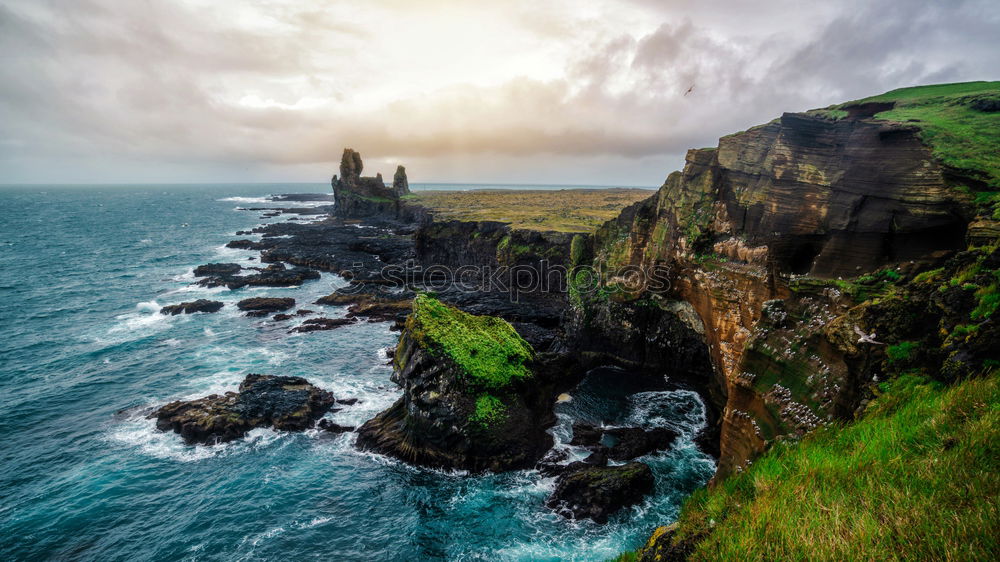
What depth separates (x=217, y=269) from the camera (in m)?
67.0

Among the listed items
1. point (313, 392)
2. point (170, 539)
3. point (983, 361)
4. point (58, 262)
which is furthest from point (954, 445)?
point (58, 262)

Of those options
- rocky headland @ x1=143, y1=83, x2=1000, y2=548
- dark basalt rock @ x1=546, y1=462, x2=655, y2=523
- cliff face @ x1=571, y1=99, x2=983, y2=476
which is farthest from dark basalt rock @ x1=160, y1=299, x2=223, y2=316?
cliff face @ x1=571, y1=99, x2=983, y2=476

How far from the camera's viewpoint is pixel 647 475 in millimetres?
21266

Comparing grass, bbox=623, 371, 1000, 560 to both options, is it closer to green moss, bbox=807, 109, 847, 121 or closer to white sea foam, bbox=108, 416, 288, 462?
green moss, bbox=807, 109, 847, 121

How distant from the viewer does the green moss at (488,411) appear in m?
23.7

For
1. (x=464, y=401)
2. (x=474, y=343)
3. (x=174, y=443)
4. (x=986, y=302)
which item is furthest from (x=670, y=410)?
(x=174, y=443)

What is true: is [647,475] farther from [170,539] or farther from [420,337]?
[170,539]

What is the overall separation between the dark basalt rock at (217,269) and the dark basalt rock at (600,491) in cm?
6422

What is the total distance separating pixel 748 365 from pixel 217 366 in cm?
3844

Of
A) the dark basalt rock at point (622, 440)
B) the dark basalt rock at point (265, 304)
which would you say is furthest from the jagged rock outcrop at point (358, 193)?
the dark basalt rock at point (622, 440)

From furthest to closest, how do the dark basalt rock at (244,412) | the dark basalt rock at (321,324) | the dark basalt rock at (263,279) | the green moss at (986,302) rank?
the dark basalt rock at (263,279) < the dark basalt rock at (321,324) < the dark basalt rock at (244,412) < the green moss at (986,302)

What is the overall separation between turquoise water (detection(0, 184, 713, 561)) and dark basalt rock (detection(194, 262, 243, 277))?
20.8 metres

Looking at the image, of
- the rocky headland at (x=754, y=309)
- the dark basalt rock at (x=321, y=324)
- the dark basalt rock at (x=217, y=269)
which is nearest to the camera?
the rocky headland at (x=754, y=309)

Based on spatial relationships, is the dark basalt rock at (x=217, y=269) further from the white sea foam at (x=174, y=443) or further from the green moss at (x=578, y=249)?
the green moss at (x=578, y=249)
